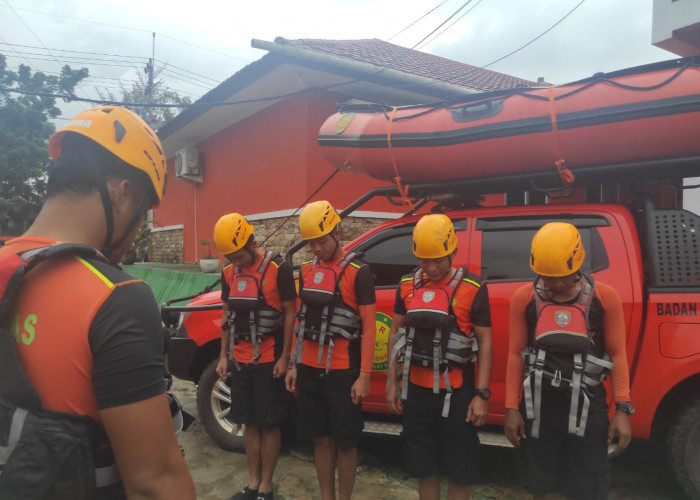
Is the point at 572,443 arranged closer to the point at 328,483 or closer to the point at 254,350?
the point at 328,483

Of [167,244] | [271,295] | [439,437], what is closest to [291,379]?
[271,295]

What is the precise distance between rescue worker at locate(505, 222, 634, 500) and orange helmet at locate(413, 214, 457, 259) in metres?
0.46

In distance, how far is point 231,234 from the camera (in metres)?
3.13

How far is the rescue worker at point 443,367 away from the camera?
98.6 inches

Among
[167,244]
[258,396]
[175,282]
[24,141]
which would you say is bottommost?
[258,396]

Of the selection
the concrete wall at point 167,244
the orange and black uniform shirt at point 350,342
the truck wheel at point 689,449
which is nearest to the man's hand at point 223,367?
the orange and black uniform shirt at point 350,342

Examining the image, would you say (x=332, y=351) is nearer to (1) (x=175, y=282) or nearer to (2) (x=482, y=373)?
(2) (x=482, y=373)

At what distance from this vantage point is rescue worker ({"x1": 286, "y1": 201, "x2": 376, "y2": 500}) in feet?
9.32

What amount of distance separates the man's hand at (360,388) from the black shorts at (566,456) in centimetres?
91

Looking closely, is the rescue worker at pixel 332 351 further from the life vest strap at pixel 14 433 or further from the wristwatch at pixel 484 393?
the life vest strap at pixel 14 433

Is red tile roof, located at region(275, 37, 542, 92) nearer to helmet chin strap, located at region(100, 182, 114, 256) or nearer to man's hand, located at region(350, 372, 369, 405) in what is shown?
man's hand, located at region(350, 372, 369, 405)

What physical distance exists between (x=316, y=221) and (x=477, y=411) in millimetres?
1440

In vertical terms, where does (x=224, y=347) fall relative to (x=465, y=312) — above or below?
below

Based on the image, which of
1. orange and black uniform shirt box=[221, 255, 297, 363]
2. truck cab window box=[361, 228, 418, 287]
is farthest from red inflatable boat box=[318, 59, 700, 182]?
orange and black uniform shirt box=[221, 255, 297, 363]
